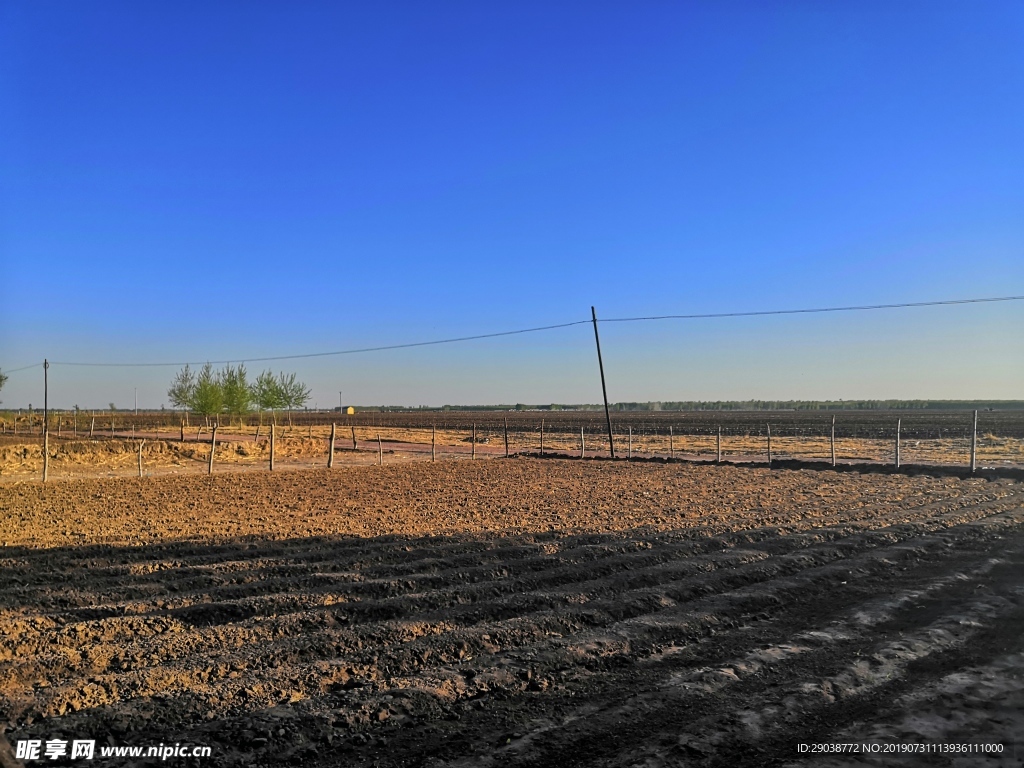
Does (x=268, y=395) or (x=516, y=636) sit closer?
(x=516, y=636)

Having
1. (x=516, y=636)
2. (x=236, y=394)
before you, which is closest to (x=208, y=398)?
(x=236, y=394)

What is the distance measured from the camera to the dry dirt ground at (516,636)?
405 cm

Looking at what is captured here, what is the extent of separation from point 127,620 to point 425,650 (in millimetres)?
2854

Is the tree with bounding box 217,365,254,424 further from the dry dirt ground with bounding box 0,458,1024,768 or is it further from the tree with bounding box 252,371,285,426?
the dry dirt ground with bounding box 0,458,1024,768

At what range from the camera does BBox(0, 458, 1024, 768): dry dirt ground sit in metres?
4.05

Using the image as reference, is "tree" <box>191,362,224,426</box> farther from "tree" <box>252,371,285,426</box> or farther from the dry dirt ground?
the dry dirt ground

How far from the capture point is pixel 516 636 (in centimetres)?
587

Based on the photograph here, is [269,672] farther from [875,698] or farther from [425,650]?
[875,698]

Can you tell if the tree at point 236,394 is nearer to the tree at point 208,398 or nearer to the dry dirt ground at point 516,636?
the tree at point 208,398

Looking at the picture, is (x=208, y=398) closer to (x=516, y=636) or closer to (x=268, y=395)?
(x=268, y=395)

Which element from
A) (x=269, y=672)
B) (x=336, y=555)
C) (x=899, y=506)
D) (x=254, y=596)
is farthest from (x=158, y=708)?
(x=899, y=506)

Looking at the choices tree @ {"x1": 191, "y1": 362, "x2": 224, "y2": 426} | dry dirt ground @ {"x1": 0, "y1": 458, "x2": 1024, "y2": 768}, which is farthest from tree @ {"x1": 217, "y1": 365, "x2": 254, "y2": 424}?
dry dirt ground @ {"x1": 0, "y1": 458, "x2": 1024, "y2": 768}

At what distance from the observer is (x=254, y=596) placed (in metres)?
7.09

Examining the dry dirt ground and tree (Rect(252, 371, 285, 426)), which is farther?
tree (Rect(252, 371, 285, 426))
